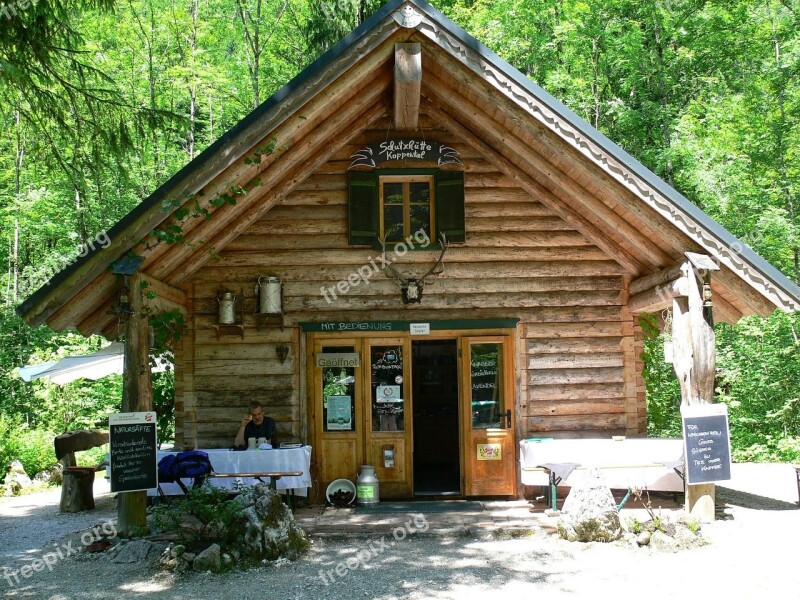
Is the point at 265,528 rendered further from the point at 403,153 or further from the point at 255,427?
the point at 403,153

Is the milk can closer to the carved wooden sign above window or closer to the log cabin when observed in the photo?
the log cabin

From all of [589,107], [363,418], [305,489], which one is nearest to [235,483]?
[305,489]

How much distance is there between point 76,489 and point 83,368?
2.11 metres

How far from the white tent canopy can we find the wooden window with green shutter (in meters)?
4.06

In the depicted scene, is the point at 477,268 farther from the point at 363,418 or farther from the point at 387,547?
the point at 387,547

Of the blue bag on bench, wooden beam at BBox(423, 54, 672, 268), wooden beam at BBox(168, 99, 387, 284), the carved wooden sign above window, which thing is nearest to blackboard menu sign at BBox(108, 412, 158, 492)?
the blue bag on bench

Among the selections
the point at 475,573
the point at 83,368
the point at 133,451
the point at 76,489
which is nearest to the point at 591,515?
the point at 475,573

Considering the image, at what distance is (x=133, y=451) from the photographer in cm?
808

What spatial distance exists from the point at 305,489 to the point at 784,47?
17.5 m

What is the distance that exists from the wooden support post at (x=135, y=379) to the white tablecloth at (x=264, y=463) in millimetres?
1114

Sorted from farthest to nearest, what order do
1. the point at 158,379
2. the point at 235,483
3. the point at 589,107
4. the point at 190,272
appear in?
the point at 589,107, the point at 158,379, the point at 190,272, the point at 235,483

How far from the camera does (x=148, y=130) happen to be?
816cm

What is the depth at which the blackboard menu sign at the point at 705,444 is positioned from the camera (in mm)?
8227

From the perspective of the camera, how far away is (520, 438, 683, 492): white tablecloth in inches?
360
